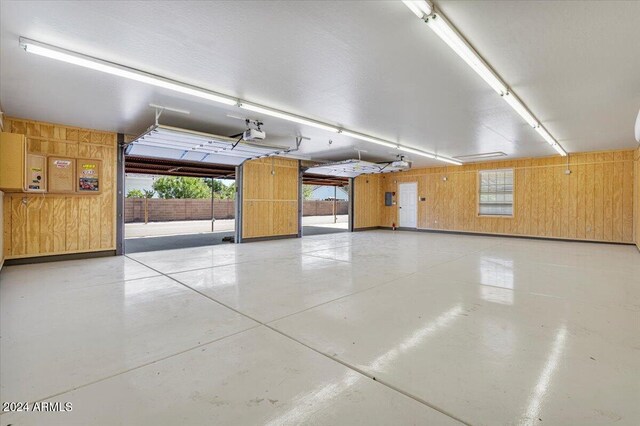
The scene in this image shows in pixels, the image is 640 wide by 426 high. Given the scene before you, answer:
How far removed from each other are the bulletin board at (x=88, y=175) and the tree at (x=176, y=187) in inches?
580

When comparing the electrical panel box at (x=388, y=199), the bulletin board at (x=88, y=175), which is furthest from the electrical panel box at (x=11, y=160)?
the electrical panel box at (x=388, y=199)

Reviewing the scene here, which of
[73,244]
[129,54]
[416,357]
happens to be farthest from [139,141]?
[416,357]

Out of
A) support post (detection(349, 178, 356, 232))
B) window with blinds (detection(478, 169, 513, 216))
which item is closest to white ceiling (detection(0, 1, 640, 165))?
window with blinds (detection(478, 169, 513, 216))

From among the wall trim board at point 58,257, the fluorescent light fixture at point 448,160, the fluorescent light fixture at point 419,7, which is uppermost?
the fluorescent light fixture at point 448,160

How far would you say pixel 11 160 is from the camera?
4.34 m

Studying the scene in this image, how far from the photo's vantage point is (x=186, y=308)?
3.33 m

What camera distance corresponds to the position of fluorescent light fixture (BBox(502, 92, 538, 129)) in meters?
4.36

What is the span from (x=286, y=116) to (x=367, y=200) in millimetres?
8414

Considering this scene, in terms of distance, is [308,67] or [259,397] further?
[308,67]

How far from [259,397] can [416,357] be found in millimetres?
1185

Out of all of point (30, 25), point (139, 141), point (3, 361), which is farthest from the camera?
point (139, 141)

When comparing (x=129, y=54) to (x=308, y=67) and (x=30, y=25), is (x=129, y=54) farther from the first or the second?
(x=308, y=67)

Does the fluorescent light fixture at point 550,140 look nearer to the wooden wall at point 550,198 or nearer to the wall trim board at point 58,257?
the wooden wall at point 550,198

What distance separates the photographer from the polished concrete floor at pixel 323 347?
66.6 inches
